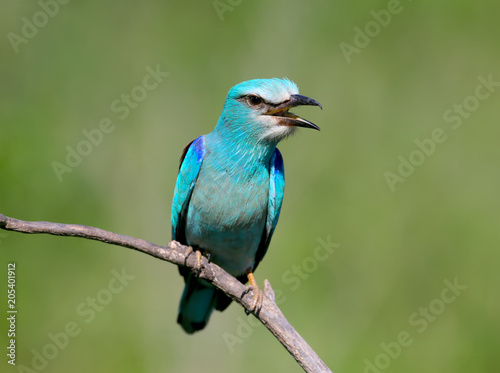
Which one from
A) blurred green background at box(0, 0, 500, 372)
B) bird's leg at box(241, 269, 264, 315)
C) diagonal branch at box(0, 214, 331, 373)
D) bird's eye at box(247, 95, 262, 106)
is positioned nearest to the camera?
diagonal branch at box(0, 214, 331, 373)

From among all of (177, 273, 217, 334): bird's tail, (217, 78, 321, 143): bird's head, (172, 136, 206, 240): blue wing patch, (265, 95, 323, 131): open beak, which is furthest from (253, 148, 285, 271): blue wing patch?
(177, 273, 217, 334): bird's tail

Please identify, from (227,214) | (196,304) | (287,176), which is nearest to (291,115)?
(227,214)

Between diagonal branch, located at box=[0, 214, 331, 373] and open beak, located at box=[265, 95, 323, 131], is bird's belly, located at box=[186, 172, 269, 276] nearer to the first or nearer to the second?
diagonal branch, located at box=[0, 214, 331, 373]

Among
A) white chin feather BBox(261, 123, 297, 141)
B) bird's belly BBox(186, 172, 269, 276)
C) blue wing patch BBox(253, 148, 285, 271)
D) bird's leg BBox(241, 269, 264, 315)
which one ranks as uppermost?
white chin feather BBox(261, 123, 297, 141)

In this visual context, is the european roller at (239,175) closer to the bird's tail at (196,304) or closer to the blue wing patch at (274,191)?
the blue wing patch at (274,191)

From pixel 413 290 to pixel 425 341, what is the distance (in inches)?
18.3

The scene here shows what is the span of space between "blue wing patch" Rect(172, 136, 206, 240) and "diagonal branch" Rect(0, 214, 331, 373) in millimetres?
437

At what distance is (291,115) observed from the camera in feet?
14.3

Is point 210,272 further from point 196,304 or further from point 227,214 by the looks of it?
point 196,304

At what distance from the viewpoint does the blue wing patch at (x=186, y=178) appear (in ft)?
14.5

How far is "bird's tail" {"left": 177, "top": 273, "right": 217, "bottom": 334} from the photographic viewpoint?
189 inches

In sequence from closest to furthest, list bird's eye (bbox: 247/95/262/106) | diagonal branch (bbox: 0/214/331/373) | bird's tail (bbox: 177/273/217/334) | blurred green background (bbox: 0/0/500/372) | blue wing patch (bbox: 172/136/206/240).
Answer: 1. diagonal branch (bbox: 0/214/331/373)
2. bird's eye (bbox: 247/95/262/106)
3. blue wing patch (bbox: 172/136/206/240)
4. bird's tail (bbox: 177/273/217/334)
5. blurred green background (bbox: 0/0/500/372)

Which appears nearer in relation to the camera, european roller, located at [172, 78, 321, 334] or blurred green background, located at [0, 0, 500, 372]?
european roller, located at [172, 78, 321, 334]

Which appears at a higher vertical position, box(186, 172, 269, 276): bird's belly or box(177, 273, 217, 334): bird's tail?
box(186, 172, 269, 276): bird's belly
